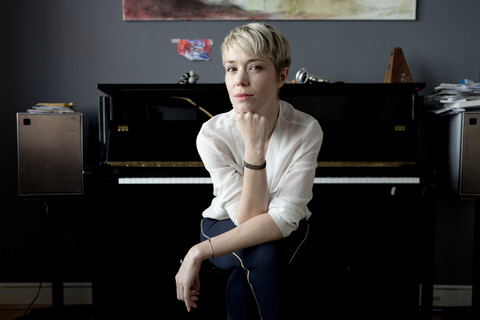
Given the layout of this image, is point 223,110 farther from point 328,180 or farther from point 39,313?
point 39,313

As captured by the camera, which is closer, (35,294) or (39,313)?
(39,313)

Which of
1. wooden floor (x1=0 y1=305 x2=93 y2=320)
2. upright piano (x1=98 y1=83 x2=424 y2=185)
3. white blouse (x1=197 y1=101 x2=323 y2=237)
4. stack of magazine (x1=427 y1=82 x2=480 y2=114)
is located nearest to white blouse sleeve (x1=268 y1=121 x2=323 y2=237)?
white blouse (x1=197 y1=101 x2=323 y2=237)

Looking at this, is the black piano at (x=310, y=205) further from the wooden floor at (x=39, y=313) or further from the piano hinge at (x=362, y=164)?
the wooden floor at (x=39, y=313)

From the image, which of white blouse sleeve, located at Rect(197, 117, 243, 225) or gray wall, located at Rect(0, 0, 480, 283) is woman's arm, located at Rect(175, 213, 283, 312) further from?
gray wall, located at Rect(0, 0, 480, 283)

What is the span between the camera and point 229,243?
1015 mm

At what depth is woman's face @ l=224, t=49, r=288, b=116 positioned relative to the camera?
1.00m

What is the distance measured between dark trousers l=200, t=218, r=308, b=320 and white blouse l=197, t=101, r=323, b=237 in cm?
9

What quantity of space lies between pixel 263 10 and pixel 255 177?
5.23ft

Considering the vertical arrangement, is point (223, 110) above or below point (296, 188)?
above

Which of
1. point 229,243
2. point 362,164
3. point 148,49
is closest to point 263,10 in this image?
point 148,49

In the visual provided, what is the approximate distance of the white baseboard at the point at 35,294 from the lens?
2371 millimetres

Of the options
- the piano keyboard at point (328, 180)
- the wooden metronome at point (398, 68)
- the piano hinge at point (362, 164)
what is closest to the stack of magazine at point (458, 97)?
the wooden metronome at point (398, 68)

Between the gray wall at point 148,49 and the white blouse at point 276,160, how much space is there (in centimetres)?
125

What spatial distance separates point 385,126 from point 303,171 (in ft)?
3.25
